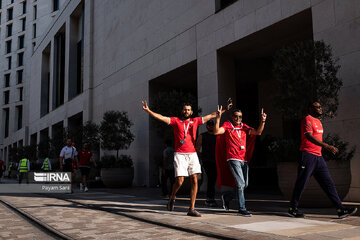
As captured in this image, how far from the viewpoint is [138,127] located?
17.4 m

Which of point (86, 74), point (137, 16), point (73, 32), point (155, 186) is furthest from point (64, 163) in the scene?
point (73, 32)

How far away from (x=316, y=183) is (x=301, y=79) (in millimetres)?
2037

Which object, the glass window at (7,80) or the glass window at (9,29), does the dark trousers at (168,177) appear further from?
the glass window at (9,29)

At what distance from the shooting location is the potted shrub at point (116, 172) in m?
14.9

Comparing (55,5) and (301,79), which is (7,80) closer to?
(55,5)

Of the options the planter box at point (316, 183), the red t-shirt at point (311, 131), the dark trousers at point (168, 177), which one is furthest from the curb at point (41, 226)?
the planter box at point (316, 183)

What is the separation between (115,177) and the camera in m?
15.0

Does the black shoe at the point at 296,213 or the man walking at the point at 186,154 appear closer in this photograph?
the black shoe at the point at 296,213

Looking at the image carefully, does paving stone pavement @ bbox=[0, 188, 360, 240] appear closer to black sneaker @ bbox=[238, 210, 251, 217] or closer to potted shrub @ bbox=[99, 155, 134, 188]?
black sneaker @ bbox=[238, 210, 251, 217]

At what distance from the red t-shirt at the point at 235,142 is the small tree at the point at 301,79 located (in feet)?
5.07

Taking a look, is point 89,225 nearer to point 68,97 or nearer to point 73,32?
point 68,97

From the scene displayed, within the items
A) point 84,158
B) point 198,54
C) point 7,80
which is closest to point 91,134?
point 84,158

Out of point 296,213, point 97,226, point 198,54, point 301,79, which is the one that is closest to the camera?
point 97,226

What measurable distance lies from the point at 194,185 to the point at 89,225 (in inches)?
71.3
